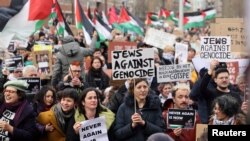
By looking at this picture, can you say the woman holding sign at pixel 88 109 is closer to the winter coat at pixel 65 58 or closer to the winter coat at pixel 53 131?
the winter coat at pixel 53 131

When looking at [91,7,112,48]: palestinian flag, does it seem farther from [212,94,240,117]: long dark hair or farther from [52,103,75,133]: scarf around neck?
[212,94,240,117]: long dark hair

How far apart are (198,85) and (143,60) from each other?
69 cm

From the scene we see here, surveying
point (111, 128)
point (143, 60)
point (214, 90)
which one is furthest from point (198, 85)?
point (111, 128)

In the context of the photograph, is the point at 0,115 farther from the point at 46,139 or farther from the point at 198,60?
the point at 198,60

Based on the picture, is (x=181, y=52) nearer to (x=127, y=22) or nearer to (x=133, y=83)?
(x=133, y=83)

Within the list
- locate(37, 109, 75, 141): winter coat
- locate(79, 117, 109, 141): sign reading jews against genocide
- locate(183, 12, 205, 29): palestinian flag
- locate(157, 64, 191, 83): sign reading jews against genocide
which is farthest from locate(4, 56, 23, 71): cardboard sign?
locate(183, 12, 205, 29): palestinian flag

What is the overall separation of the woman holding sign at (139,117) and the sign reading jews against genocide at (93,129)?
18cm

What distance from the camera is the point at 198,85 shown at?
689cm

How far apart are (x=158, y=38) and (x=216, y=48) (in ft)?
13.4

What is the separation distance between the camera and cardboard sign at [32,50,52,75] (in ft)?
37.9

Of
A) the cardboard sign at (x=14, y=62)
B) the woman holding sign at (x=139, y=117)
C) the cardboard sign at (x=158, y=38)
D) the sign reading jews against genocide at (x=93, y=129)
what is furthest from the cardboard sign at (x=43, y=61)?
the sign reading jews against genocide at (x=93, y=129)

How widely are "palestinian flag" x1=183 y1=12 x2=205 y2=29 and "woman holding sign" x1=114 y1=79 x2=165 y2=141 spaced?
1910 centimetres

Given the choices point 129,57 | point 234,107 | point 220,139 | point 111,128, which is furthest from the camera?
point 129,57

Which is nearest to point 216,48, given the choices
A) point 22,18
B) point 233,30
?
point 233,30
